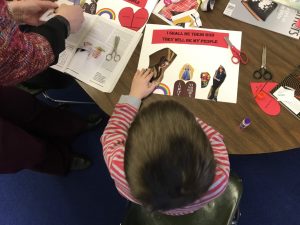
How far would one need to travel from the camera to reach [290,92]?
902mm

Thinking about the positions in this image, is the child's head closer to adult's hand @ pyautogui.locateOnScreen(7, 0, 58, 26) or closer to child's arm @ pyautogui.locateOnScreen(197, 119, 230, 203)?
child's arm @ pyautogui.locateOnScreen(197, 119, 230, 203)

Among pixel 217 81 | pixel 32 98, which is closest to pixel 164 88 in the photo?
pixel 217 81

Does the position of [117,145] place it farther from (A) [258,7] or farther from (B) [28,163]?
(A) [258,7]

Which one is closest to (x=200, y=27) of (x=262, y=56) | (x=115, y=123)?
(x=262, y=56)

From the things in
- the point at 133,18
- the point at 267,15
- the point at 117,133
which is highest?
the point at 267,15

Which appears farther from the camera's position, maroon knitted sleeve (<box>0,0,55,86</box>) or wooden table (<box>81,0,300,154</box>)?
wooden table (<box>81,0,300,154</box>)

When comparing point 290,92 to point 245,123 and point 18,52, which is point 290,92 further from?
point 18,52

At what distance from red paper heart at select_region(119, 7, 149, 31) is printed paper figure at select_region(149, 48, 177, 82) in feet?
0.42

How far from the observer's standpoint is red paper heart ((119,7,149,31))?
40.9 inches

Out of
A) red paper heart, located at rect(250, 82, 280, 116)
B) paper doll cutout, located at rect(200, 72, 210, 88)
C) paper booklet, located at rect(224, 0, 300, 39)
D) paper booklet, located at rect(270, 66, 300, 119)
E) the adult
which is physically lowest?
the adult

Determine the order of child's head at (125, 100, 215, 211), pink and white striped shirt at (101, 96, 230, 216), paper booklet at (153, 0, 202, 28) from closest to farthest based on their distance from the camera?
child's head at (125, 100, 215, 211)
pink and white striped shirt at (101, 96, 230, 216)
paper booklet at (153, 0, 202, 28)

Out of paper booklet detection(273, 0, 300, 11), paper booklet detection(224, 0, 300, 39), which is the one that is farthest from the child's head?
paper booklet detection(273, 0, 300, 11)

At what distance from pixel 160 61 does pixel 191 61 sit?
100 millimetres

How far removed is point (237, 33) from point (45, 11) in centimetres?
→ 66
